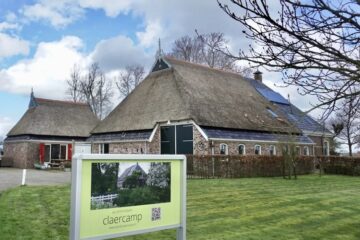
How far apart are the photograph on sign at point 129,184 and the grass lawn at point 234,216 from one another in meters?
1.93

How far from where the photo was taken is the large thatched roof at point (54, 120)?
135 feet

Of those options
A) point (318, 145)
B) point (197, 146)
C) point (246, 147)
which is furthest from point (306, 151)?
point (197, 146)

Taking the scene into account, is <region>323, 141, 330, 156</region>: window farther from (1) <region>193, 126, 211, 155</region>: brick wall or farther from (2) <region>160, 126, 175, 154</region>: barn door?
(2) <region>160, 126, 175, 154</region>: barn door

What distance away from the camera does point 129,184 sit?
19.7 feet

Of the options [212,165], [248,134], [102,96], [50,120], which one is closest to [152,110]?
[248,134]

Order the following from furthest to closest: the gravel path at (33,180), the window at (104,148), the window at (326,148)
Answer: the window at (326,148) → the window at (104,148) → the gravel path at (33,180)

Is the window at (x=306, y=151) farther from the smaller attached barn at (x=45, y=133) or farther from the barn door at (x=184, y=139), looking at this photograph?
the smaller attached barn at (x=45, y=133)

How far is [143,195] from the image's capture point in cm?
618

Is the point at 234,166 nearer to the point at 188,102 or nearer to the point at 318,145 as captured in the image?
the point at 188,102

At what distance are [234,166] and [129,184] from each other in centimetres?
1837

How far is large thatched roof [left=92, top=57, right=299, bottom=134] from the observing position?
30.2 meters

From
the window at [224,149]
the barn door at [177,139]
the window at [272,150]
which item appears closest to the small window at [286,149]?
the window at [224,149]

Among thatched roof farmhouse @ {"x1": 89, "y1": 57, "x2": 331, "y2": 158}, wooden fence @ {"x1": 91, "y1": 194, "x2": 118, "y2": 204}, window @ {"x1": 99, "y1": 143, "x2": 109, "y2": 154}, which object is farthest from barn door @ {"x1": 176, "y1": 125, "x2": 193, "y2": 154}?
wooden fence @ {"x1": 91, "y1": 194, "x2": 118, "y2": 204}

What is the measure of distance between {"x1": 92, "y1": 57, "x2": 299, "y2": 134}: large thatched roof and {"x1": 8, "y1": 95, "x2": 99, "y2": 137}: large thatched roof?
22.4 feet
